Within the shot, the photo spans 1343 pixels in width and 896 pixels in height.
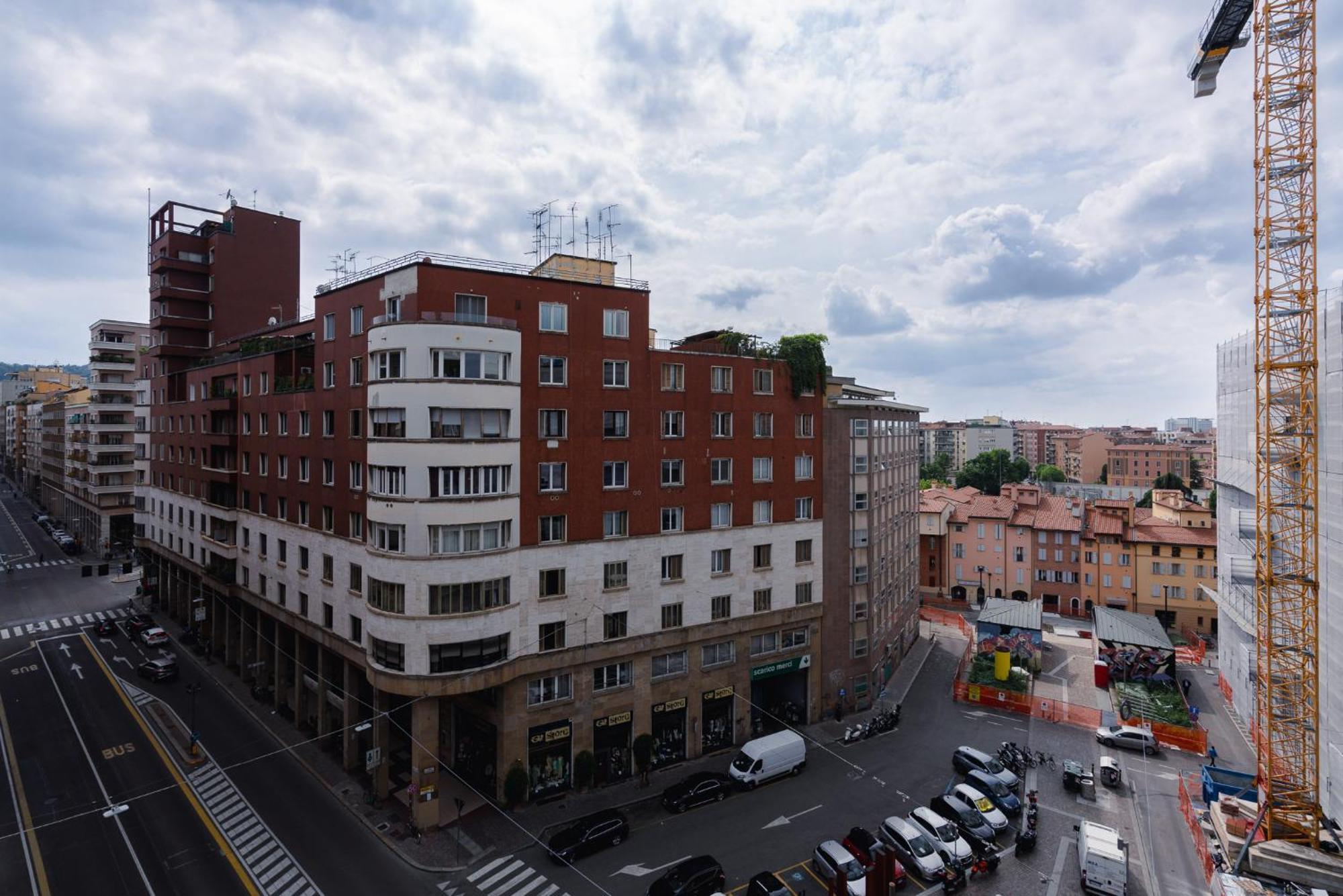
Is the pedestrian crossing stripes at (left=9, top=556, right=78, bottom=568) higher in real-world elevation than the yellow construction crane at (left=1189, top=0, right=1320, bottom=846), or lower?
lower

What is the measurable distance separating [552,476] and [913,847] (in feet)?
89.4

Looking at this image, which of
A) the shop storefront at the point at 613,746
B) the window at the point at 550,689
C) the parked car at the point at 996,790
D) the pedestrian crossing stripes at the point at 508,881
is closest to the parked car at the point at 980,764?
the parked car at the point at 996,790

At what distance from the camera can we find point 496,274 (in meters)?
38.8

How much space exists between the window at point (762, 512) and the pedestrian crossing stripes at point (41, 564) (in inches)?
4435

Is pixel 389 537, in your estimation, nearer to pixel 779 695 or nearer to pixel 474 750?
pixel 474 750

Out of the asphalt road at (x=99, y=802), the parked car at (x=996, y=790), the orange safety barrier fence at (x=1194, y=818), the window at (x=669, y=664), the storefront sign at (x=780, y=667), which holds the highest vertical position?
the window at (x=669, y=664)

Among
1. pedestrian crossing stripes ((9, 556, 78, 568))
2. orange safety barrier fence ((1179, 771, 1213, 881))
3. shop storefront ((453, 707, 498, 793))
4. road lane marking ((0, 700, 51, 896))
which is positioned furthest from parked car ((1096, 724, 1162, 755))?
pedestrian crossing stripes ((9, 556, 78, 568))

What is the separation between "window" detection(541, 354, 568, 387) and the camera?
40.2 meters

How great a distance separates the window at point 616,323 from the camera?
42250 millimetres

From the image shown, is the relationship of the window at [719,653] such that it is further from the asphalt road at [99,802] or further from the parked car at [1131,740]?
the parked car at [1131,740]

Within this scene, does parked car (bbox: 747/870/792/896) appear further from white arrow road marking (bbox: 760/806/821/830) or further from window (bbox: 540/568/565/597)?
window (bbox: 540/568/565/597)

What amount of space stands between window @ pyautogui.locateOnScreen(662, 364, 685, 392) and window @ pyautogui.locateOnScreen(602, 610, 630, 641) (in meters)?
14.7

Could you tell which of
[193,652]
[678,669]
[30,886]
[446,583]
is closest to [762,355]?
[678,669]

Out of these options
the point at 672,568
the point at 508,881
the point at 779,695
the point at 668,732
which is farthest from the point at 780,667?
the point at 508,881
